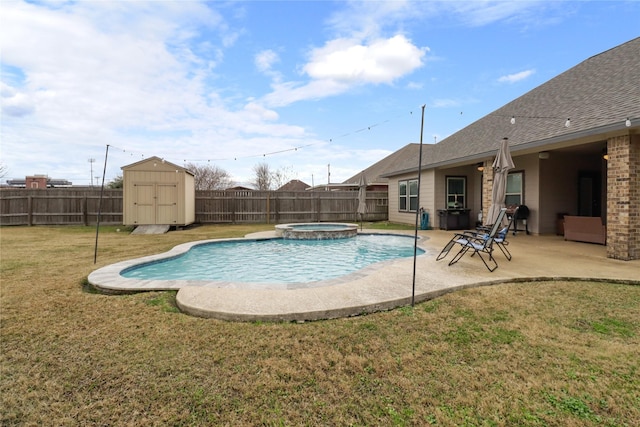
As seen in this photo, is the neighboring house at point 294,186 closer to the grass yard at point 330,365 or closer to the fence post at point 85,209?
the fence post at point 85,209

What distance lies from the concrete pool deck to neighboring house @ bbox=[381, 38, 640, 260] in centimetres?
161

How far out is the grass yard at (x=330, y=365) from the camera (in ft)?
6.54

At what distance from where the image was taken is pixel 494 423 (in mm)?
1892

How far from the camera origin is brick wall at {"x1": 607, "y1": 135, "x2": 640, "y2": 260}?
637cm

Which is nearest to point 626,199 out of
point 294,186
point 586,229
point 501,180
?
point 501,180

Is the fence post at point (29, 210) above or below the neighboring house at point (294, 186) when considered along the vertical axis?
below

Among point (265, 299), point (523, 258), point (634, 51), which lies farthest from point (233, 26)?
point (634, 51)

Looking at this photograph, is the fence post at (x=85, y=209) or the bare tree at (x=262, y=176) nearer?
the fence post at (x=85, y=209)

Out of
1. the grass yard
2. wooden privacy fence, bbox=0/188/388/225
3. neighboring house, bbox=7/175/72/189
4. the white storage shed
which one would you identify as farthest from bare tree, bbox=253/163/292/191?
the grass yard

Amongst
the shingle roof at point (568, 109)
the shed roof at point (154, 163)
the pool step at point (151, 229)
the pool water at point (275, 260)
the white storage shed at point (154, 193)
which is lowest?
the pool water at point (275, 260)

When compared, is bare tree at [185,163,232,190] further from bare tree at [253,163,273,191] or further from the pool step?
the pool step

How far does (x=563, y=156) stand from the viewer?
1058cm

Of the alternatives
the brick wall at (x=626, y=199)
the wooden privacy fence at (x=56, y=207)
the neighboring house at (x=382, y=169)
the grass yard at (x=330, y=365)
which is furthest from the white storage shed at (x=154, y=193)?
the neighboring house at (x=382, y=169)

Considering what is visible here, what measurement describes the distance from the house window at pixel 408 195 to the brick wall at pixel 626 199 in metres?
8.25
